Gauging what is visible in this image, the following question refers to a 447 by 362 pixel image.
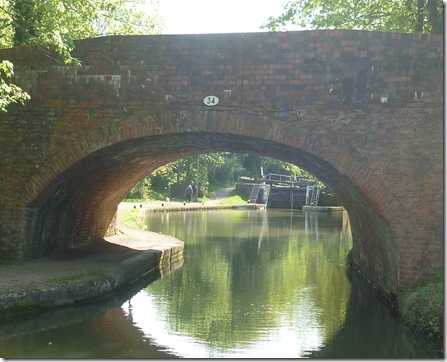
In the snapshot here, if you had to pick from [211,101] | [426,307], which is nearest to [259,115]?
[211,101]

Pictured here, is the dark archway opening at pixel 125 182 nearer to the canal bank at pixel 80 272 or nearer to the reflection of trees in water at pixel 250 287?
the canal bank at pixel 80 272

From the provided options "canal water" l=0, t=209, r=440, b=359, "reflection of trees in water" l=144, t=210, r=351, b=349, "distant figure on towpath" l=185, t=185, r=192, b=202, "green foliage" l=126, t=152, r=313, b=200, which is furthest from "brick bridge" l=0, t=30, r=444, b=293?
"distant figure on towpath" l=185, t=185, r=192, b=202

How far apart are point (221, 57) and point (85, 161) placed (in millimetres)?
2898

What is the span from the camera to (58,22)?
12680 mm

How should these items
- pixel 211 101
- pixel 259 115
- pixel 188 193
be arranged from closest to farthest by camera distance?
pixel 259 115
pixel 211 101
pixel 188 193

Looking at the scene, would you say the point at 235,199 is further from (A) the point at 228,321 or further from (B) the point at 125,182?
(A) the point at 228,321

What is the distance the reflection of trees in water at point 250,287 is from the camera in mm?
7977

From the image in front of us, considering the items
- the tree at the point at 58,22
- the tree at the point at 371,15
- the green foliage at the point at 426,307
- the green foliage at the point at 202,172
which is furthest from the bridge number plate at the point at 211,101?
the green foliage at the point at 202,172

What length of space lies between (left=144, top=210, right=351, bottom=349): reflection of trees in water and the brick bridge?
1441mm

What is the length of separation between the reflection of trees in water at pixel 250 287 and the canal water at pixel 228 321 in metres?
0.02

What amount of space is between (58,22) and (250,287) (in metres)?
7.63

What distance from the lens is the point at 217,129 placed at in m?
8.58

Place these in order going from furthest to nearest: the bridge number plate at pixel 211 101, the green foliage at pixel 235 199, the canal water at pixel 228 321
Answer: the green foliage at pixel 235 199, the bridge number plate at pixel 211 101, the canal water at pixel 228 321

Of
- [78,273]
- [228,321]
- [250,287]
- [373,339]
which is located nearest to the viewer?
[373,339]
